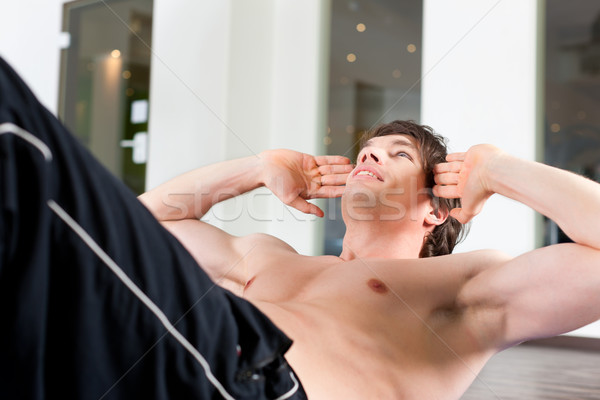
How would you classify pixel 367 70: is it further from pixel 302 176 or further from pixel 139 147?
pixel 302 176

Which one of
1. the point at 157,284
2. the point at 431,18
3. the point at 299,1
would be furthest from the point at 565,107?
the point at 157,284

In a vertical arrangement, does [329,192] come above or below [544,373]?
above

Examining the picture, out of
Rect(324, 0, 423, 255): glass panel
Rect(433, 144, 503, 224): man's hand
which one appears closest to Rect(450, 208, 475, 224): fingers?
Rect(433, 144, 503, 224): man's hand

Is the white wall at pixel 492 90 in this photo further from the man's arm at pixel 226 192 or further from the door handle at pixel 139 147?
the door handle at pixel 139 147

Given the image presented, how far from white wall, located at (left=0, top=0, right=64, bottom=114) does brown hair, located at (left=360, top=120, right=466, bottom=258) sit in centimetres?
356

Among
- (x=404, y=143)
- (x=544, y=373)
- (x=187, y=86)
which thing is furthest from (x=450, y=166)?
(x=187, y=86)

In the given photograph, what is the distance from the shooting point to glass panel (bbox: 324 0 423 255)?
3293mm

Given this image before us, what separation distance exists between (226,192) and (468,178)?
55cm

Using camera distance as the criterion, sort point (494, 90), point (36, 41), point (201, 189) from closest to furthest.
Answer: point (201, 189)
point (494, 90)
point (36, 41)

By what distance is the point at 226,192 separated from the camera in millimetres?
1356

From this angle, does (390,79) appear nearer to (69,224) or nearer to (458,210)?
(458,210)

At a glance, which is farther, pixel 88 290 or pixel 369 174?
pixel 369 174

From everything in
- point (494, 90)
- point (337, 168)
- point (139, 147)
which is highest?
point (494, 90)

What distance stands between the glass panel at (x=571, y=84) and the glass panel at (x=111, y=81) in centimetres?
254
